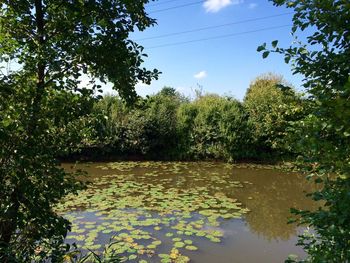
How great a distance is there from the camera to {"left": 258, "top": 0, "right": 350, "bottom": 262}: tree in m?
1.56

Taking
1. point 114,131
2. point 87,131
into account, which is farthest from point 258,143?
point 87,131

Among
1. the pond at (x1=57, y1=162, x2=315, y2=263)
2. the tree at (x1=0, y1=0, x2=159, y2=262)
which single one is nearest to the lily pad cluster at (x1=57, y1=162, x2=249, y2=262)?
the pond at (x1=57, y1=162, x2=315, y2=263)

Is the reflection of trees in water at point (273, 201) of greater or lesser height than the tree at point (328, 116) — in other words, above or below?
below

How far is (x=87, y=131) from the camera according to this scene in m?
2.81

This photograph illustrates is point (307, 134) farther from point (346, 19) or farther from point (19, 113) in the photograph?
point (19, 113)

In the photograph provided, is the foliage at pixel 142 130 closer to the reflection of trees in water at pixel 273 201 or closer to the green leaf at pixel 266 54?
the reflection of trees in water at pixel 273 201

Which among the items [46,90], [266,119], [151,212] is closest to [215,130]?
[266,119]

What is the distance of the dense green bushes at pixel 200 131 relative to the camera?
14219 mm

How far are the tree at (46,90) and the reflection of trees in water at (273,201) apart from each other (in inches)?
191

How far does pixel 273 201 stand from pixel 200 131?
6384 mm

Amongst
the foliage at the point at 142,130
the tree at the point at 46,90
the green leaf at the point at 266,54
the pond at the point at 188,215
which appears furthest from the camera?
the foliage at the point at 142,130

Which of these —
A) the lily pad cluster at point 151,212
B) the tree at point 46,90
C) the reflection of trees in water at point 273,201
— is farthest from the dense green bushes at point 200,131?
the tree at point 46,90

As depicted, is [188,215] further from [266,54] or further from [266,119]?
[266,119]

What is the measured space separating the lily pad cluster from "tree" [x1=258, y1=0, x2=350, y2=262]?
7.06ft
